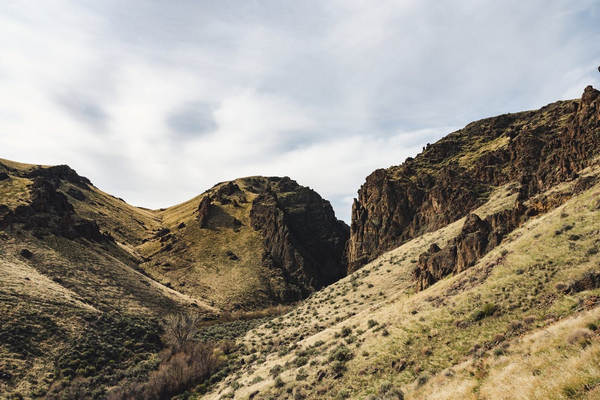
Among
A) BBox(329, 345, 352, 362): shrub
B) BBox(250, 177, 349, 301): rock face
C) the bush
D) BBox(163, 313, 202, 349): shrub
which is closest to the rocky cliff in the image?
BBox(250, 177, 349, 301): rock face

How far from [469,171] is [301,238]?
8394 cm

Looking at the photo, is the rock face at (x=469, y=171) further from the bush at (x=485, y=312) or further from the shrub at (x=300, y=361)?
the shrub at (x=300, y=361)

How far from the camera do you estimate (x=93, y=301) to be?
58469 mm

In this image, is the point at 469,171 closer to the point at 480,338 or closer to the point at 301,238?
the point at 480,338

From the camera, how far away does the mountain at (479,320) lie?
12.0 m

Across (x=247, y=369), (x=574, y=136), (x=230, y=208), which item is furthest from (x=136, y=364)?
(x=230, y=208)

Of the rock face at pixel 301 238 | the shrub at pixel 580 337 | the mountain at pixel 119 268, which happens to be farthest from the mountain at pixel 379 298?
the rock face at pixel 301 238

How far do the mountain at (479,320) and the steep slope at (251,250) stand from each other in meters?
52.8

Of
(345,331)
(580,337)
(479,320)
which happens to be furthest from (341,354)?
(580,337)

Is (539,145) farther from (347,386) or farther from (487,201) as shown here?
(347,386)

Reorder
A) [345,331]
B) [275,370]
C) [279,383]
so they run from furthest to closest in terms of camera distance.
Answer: [345,331] → [275,370] → [279,383]

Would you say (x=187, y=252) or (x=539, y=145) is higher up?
(x=539, y=145)

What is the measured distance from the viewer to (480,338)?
58.2ft

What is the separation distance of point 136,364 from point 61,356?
9309mm
